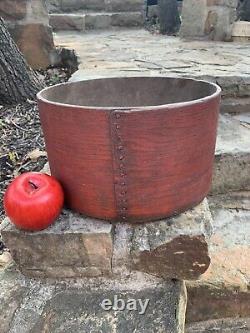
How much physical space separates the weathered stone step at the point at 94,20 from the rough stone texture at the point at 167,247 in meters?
4.71

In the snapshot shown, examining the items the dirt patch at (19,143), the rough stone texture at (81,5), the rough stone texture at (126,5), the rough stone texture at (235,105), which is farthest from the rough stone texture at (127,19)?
the rough stone texture at (235,105)

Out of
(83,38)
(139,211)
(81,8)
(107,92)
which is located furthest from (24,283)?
(81,8)

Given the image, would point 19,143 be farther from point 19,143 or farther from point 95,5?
point 95,5

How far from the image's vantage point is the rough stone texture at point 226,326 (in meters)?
1.45

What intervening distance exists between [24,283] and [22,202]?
33cm

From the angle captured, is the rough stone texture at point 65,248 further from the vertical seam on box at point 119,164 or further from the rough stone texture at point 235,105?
the rough stone texture at point 235,105

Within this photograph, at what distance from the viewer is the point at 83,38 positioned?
4.67 metres

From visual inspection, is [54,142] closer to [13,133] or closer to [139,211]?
[139,211]

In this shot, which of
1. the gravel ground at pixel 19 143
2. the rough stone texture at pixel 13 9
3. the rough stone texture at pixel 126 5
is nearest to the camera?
the gravel ground at pixel 19 143

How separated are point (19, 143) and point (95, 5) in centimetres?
471

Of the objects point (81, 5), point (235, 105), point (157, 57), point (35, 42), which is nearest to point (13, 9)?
point (35, 42)

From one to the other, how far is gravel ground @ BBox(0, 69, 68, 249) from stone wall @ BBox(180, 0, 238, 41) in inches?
83.7

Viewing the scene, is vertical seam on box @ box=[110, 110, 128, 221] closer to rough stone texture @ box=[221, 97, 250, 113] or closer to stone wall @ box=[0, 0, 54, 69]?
rough stone texture @ box=[221, 97, 250, 113]

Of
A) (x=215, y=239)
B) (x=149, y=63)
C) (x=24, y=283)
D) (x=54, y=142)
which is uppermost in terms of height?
(x=54, y=142)
